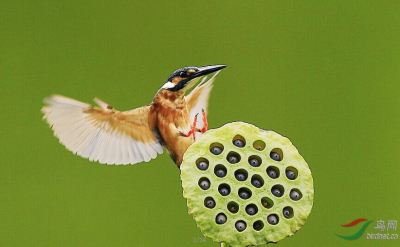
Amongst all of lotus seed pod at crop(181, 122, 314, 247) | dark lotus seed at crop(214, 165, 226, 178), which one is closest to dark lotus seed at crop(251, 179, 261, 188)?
lotus seed pod at crop(181, 122, 314, 247)

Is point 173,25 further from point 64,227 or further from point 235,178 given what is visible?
point 64,227

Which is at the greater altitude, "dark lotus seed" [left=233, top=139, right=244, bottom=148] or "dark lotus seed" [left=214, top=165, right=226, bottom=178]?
"dark lotus seed" [left=233, top=139, right=244, bottom=148]

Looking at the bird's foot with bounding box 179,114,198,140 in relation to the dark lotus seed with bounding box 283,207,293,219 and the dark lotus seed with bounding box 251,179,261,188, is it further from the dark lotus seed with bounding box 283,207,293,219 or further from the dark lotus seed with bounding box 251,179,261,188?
the dark lotus seed with bounding box 283,207,293,219

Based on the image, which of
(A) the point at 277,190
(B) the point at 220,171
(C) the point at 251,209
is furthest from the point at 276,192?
(B) the point at 220,171

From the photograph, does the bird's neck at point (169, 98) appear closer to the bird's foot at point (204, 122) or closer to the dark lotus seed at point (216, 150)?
the bird's foot at point (204, 122)

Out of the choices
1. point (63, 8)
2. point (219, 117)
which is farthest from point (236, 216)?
point (63, 8)

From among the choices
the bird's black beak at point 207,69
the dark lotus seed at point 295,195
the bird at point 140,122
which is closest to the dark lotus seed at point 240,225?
the dark lotus seed at point 295,195

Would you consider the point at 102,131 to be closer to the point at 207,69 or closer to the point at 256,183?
the point at 207,69
